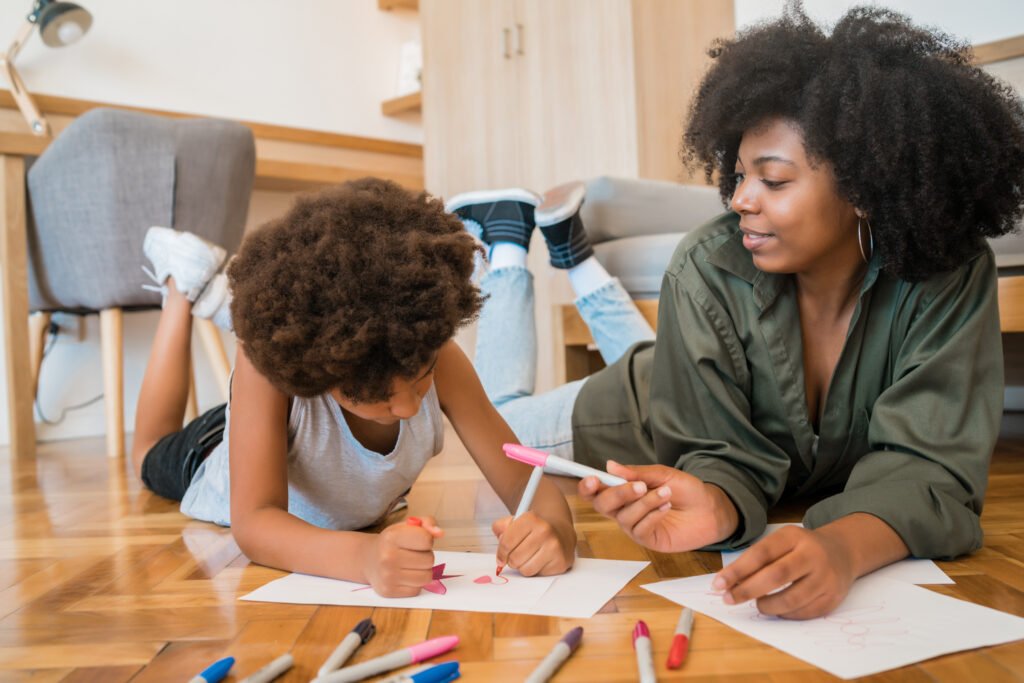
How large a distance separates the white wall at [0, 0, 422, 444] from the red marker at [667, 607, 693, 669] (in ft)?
8.08

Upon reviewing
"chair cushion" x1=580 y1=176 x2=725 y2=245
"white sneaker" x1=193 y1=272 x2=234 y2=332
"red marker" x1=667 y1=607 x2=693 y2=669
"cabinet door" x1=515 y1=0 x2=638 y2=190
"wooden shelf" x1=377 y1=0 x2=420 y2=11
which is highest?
"wooden shelf" x1=377 y1=0 x2=420 y2=11

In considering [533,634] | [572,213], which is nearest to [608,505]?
[533,634]

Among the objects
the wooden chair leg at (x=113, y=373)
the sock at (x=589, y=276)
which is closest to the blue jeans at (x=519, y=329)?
the sock at (x=589, y=276)

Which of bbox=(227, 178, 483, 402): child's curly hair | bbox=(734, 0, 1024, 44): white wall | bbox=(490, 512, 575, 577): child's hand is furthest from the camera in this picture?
bbox=(734, 0, 1024, 44): white wall

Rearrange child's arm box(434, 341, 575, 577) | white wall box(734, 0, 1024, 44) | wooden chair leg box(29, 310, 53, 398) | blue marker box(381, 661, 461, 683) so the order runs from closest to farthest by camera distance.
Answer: blue marker box(381, 661, 461, 683) < child's arm box(434, 341, 575, 577) < white wall box(734, 0, 1024, 44) < wooden chair leg box(29, 310, 53, 398)

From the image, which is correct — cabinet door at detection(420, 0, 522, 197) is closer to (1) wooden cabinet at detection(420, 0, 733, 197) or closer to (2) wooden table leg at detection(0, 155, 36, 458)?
(1) wooden cabinet at detection(420, 0, 733, 197)

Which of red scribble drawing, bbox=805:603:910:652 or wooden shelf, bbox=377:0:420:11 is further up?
wooden shelf, bbox=377:0:420:11

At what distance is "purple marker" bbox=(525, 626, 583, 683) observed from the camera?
641 mm

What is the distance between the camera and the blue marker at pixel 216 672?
651 mm

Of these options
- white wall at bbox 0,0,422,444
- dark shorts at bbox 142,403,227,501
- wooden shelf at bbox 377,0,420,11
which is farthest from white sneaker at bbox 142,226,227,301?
wooden shelf at bbox 377,0,420,11

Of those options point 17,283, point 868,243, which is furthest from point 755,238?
point 17,283

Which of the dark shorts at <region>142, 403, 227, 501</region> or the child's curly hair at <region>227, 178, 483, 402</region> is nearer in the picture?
the child's curly hair at <region>227, 178, 483, 402</region>

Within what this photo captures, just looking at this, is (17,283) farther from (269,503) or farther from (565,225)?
(269,503)

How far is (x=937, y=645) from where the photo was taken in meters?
0.68
